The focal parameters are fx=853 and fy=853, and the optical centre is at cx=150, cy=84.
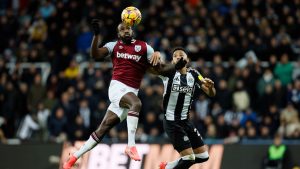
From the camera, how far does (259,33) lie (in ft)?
81.4

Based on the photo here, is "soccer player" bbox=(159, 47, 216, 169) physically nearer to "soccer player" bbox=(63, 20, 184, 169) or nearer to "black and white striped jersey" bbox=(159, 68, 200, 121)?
"black and white striped jersey" bbox=(159, 68, 200, 121)

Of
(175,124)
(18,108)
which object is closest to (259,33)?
(18,108)

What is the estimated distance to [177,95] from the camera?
52.1 feet

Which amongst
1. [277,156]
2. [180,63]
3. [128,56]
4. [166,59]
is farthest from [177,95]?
[166,59]

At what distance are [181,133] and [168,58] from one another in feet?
27.8

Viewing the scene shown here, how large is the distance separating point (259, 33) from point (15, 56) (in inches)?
308

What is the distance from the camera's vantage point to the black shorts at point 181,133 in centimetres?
1583

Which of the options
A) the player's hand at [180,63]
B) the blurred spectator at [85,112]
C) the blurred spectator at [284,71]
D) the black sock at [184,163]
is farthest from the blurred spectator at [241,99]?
the player's hand at [180,63]

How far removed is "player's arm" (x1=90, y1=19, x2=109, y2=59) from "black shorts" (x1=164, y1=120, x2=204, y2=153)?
1.93 metres

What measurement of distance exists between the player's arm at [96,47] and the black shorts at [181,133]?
1.93m

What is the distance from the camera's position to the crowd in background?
2288 centimetres

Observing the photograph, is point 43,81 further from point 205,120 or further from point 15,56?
point 205,120

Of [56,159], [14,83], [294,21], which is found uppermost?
[294,21]

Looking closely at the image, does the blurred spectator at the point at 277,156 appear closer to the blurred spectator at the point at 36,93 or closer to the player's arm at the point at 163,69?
the player's arm at the point at 163,69
